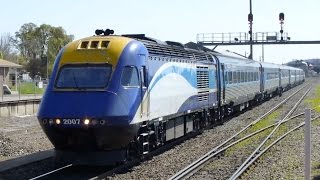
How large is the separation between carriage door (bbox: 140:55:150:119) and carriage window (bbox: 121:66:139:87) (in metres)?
0.28

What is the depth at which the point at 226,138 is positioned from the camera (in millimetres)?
18531

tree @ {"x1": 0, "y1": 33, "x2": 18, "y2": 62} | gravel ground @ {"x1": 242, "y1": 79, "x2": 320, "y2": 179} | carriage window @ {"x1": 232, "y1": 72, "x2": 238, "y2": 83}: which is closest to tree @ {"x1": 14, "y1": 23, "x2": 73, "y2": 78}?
tree @ {"x1": 0, "y1": 33, "x2": 18, "y2": 62}

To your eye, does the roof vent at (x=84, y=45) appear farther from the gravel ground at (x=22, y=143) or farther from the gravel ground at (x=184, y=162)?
the gravel ground at (x=22, y=143)

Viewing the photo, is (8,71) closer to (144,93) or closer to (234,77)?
(234,77)

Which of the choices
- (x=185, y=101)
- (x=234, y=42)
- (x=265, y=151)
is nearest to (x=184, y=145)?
(x=185, y=101)

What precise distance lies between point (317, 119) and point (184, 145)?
464 inches

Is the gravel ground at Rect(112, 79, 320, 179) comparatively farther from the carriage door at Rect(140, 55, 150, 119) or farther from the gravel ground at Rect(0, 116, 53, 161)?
the gravel ground at Rect(0, 116, 53, 161)

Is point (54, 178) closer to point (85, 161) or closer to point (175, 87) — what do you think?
point (85, 161)

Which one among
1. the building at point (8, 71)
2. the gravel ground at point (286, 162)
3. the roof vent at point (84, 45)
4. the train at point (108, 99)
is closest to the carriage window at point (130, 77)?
the train at point (108, 99)

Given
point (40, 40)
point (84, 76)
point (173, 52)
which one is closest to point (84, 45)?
point (84, 76)

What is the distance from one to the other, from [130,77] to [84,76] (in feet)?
3.53

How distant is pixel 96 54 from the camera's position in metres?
11.9

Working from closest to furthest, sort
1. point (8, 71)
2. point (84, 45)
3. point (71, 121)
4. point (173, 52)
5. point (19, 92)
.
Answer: point (71, 121)
point (84, 45)
point (173, 52)
point (19, 92)
point (8, 71)

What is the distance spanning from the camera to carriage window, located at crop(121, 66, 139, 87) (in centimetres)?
1184
